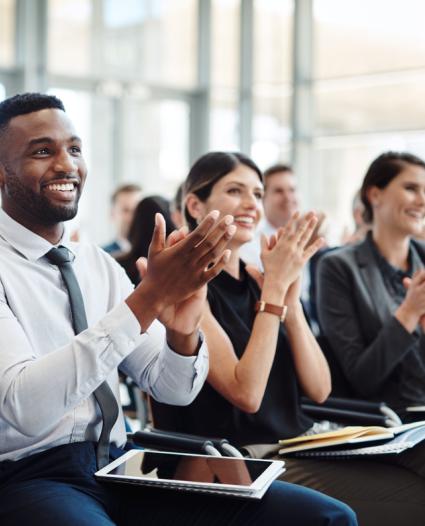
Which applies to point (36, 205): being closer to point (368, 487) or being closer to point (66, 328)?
point (66, 328)

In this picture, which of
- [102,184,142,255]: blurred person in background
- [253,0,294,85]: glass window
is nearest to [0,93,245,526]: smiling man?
[102,184,142,255]: blurred person in background

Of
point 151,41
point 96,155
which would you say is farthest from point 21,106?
point 151,41

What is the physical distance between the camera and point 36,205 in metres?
1.97

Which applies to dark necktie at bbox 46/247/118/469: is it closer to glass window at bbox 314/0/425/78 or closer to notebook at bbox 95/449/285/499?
notebook at bbox 95/449/285/499

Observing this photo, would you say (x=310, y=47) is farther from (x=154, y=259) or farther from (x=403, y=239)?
(x=154, y=259)

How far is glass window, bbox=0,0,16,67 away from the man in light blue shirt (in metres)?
7.40

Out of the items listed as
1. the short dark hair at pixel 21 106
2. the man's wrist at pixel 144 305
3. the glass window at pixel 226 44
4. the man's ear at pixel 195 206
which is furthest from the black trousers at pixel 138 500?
the glass window at pixel 226 44

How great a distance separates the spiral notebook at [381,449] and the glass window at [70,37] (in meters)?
7.63

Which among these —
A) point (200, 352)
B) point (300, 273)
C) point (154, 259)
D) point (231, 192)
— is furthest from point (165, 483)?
point (231, 192)

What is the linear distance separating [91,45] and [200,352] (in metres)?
8.25

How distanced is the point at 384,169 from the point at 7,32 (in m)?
6.59

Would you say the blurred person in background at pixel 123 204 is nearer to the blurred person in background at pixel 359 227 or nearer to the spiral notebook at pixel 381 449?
Result: the blurred person in background at pixel 359 227

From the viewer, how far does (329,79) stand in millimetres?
10102

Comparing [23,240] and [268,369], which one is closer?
[23,240]
